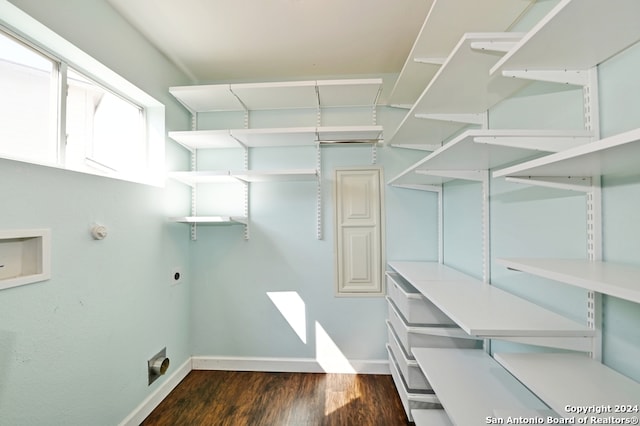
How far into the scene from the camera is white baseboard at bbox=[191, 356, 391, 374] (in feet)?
7.00

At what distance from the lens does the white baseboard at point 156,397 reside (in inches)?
63.0

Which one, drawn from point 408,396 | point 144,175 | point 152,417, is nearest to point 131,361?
point 152,417

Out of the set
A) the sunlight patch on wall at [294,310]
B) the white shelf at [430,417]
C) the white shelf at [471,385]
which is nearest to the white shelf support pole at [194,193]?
the sunlight patch on wall at [294,310]

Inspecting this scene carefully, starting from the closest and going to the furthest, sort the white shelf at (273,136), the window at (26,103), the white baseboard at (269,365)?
the window at (26,103) < the white shelf at (273,136) < the white baseboard at (269,365)

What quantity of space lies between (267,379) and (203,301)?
0.82 metres

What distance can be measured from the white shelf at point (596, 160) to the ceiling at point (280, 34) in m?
1.29

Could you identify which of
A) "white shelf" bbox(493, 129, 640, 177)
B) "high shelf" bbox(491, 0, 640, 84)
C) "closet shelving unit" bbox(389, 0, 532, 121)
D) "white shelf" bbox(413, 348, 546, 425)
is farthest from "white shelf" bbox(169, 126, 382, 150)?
"white shelf" bbox(413, 348, 546, 425)

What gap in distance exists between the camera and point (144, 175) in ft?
6.29

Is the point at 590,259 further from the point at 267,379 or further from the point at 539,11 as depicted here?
the point at 267,379

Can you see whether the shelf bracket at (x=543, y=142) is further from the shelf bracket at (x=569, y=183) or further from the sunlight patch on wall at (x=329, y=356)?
the sunlight patch on wall at (x=329, y=356)

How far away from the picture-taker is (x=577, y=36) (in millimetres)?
A: 727

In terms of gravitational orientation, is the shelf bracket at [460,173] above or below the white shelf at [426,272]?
above

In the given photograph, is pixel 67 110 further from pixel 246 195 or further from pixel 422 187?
pixel 422 187

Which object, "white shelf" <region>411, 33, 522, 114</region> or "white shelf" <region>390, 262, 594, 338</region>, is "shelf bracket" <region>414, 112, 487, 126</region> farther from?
"white shelf" <region>390, 262, 594, 338</region>
